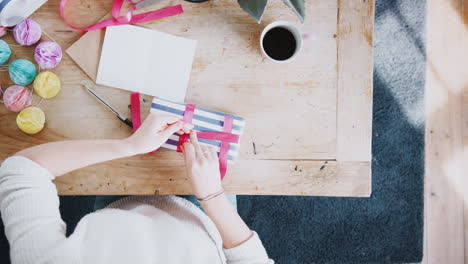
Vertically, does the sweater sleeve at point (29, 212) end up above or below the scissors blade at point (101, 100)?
below

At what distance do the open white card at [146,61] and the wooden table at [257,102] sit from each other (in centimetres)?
2

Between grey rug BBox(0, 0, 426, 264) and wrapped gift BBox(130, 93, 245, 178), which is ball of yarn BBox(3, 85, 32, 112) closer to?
wrapped gift BBox(130, 93, 245, 178)

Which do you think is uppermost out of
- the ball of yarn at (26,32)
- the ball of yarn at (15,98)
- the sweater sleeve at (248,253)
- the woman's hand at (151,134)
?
the ball of yarn at (26,32)

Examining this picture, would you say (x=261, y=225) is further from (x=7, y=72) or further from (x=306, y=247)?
(x=7, y=72)

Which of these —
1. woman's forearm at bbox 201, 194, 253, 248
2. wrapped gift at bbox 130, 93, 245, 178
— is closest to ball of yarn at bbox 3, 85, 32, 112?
wrapped gift at bbox 130, 93, 245, 178

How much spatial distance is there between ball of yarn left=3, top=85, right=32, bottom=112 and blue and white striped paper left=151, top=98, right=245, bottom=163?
277 millimetres

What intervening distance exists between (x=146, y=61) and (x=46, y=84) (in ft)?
0.72

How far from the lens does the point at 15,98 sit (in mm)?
777

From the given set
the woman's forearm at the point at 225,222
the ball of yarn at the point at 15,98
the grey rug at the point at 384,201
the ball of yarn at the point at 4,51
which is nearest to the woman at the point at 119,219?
the woman's forearm at the point at 225,222

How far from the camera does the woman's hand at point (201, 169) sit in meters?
0.77

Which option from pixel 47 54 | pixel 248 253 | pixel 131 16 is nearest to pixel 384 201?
pixel 248 253

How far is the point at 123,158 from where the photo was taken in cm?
81

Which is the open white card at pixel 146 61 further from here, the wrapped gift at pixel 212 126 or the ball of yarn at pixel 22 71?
the ball of yarn at pixel 22 71

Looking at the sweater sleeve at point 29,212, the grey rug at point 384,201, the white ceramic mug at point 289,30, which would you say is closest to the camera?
the sweater sleeve at point 29,212
